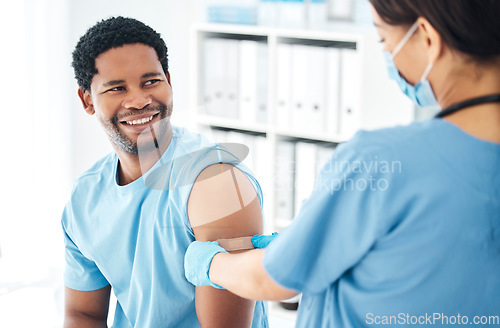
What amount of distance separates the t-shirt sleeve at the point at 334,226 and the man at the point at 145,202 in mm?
359

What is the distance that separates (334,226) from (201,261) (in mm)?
287

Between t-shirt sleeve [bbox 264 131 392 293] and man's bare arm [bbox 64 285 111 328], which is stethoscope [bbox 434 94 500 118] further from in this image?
man's bare arm [bbox 64 285 111 328]

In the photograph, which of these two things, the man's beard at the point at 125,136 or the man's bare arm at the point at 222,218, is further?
the man's beard at the point at 125,136

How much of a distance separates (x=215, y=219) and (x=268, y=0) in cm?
181

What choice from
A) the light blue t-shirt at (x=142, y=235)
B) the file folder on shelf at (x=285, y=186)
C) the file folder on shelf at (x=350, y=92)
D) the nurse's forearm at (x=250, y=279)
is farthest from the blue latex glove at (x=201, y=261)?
the file folder on shelf at (x=285, y=186)

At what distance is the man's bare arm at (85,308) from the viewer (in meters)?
1.38

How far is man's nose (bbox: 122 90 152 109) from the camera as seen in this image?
122cm

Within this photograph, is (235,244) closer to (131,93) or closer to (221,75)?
(131,93)

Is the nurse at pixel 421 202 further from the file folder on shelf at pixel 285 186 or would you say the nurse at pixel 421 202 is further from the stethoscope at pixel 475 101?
the file folder on shelf at pixel 285 186

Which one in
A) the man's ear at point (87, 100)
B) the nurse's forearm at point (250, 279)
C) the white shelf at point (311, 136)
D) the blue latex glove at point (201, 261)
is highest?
the man's ear at point (87, 100)

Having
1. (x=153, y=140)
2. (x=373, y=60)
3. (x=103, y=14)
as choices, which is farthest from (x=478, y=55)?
(x=103, y=14)

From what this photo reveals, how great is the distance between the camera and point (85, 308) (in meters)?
1.39

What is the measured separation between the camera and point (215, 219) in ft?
3.60

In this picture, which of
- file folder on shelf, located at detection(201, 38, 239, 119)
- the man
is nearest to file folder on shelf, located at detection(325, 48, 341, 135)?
file folder on shelf, located at detection(201, 38, 239, 119)
